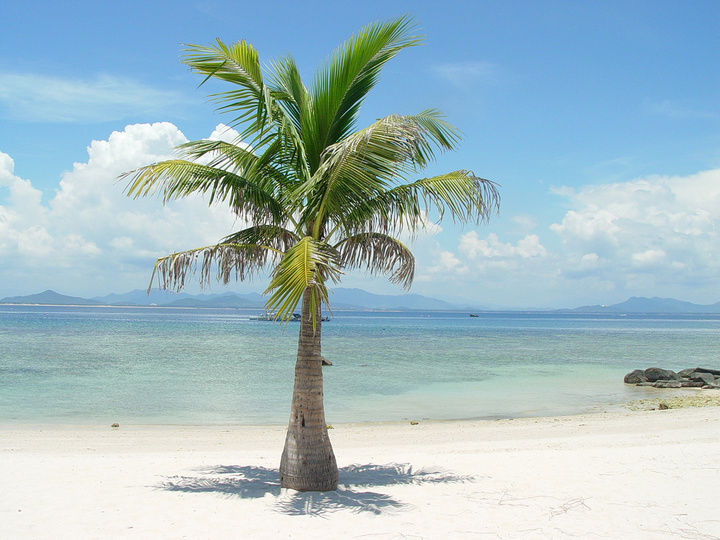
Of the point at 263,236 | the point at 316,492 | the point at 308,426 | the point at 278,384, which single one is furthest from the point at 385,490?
the point at 278,384

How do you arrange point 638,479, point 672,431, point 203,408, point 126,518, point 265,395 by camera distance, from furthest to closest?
point 265,395 → point 203,408 → point 672,431 → point 638,479 → point 126,518

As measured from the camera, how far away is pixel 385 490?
7059 millimetres

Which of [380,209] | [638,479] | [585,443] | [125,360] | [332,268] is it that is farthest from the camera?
[125,360]

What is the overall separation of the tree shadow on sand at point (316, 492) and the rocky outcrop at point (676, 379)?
1866 cm

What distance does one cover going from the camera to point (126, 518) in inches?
229

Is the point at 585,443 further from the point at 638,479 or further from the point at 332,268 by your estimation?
the point at 332,268

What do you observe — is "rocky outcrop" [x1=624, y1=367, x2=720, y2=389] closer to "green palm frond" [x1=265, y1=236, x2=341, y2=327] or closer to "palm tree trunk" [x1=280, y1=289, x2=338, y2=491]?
"palm tree trunk" [x1=280, y1=289, x2=338, y2=491]

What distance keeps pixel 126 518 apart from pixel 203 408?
40.6 feet

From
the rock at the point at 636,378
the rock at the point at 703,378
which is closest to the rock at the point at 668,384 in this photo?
the rock at the point at 703,378

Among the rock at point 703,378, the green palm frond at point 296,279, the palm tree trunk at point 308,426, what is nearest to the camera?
the green palm frond at point 296,279

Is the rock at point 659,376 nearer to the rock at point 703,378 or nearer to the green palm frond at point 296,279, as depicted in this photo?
the rock at point 703,378

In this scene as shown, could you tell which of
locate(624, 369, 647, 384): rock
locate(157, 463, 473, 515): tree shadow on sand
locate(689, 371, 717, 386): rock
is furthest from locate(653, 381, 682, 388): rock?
locate(157, 463, 473, 515): tree shadow on sand

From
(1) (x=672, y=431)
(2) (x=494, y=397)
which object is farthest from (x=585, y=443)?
(2) (x=494, y=397)

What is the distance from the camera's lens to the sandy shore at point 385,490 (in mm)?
5578
